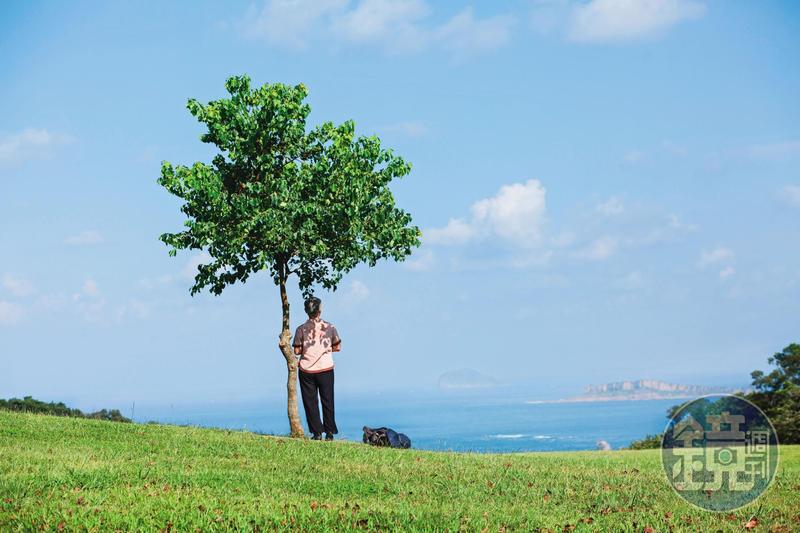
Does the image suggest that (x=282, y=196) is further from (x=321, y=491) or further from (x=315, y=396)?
(x=321, y=491)

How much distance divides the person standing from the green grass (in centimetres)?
280

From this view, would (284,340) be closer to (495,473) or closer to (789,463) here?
(495,473)

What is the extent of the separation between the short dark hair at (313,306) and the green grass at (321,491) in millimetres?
3630

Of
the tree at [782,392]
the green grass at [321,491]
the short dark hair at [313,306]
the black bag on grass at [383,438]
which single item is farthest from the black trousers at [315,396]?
the tree at [782,392]

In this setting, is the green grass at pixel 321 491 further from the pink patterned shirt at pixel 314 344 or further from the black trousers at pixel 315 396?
the pink patterned shirt at pixel 314 344

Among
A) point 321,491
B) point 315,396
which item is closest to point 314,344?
point 315,396

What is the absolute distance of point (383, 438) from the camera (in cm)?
1981

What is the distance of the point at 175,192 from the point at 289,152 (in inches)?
119

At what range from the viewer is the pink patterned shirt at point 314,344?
19.6 meters

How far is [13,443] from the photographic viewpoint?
15.6 metres

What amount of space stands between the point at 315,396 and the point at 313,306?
2107mm

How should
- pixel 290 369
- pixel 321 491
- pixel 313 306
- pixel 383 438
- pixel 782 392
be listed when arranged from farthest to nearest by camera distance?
pixel 782 392, pixel 290 369, pixel 383 438, pixel 313 306, pixel 321 491

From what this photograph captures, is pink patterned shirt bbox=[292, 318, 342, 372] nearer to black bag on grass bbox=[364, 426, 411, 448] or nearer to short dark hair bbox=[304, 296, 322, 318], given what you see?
short dark hair bbox=[304, 296, 322, 318]

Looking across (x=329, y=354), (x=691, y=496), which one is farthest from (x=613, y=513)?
(x=329, y=354)
